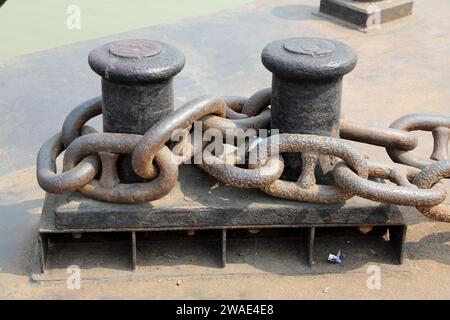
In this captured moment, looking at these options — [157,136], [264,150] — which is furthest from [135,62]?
[264,150]

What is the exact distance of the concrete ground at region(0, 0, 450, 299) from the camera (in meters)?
3.39

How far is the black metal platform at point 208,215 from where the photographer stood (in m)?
3.36

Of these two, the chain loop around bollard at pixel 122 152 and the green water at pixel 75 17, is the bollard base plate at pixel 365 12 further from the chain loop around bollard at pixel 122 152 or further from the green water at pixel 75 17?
the chain loop around bollard at pixel 122 152

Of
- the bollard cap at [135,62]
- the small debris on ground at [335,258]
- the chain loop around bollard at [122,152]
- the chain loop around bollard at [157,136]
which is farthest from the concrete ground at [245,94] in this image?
the bollard cap at [135,62]

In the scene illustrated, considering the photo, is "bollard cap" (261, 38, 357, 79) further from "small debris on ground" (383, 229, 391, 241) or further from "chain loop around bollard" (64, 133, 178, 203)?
"small debris on ground" (383, 229, 391, 241)

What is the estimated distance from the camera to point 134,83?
3.29m

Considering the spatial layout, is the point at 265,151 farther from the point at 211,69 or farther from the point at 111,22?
the point at 111,22

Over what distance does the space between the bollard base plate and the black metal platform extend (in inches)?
148

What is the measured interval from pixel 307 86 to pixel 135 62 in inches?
30.1

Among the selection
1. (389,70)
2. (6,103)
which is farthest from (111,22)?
(389,70)

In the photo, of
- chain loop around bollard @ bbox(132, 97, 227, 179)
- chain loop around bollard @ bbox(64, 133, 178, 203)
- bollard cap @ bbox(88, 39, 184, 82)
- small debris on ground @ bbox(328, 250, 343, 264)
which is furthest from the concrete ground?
bollard cap @ bbox(88, 39, 184, 82)

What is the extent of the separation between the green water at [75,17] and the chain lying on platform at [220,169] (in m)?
3.50

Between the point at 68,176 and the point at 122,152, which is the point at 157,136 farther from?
the point at 68,176
